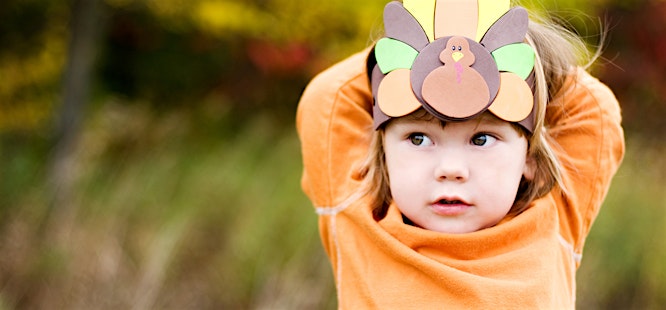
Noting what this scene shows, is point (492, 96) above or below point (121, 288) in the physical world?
above

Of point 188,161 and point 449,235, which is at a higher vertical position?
point 449,235

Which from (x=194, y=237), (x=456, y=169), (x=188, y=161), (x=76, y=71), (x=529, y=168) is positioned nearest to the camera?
(x=456, y=169)

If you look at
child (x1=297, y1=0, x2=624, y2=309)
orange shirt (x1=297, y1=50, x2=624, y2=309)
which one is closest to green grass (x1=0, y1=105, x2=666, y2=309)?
orange shirt (x1=297, y1=50, x2=624, y2=309)

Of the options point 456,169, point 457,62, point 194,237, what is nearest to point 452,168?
point 456,169

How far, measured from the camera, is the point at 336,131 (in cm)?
260

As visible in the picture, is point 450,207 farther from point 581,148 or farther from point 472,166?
point 581,148

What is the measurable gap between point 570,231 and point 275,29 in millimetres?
3834

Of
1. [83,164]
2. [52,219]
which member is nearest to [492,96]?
[52,219]

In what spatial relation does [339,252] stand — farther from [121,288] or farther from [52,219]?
[52,219]

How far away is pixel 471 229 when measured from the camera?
2236 mm

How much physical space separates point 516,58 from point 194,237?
2960 millimetres

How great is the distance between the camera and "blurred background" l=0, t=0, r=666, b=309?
4605 millimetres

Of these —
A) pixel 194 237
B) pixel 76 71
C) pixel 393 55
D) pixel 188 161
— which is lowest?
pixel 194 237

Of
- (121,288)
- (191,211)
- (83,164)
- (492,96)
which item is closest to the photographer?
(492,96)
